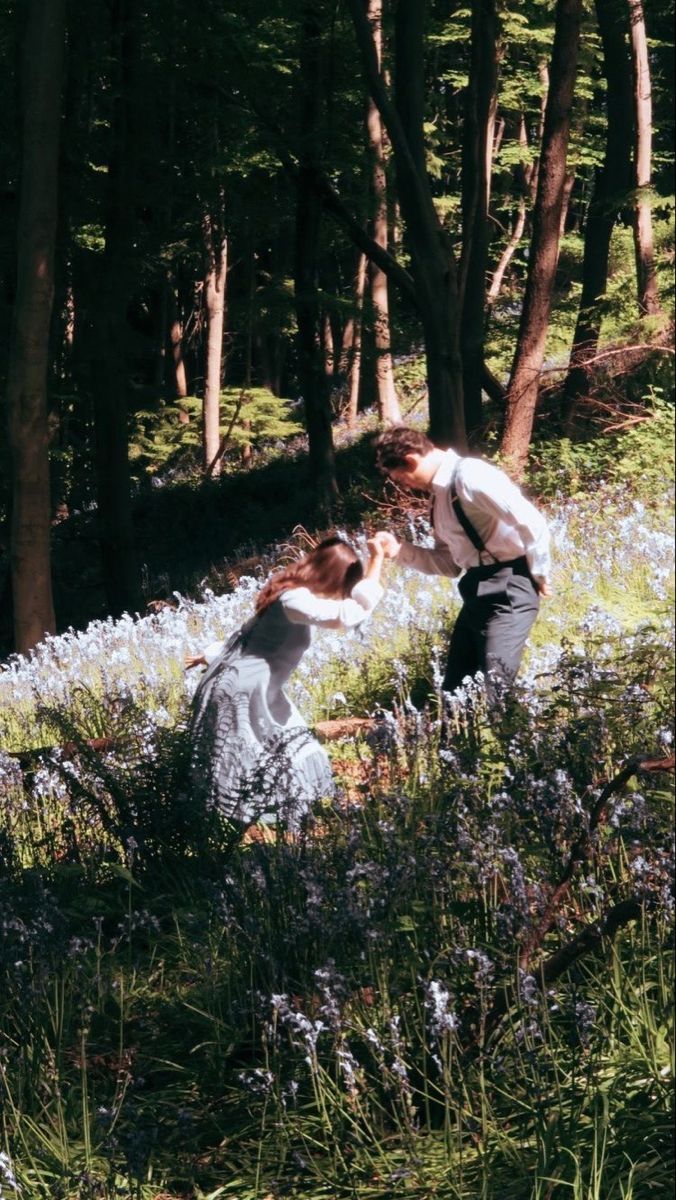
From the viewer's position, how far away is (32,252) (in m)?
13.8

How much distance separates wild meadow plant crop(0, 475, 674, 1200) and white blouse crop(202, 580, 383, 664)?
92 centimetres

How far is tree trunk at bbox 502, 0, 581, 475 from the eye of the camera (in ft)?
50.0

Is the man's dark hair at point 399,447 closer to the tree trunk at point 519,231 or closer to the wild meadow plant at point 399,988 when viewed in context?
the wild meadow plant at point 399,988

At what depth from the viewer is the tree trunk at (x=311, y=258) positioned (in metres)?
19.1

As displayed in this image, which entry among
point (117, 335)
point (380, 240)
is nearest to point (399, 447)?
point (117, 335)

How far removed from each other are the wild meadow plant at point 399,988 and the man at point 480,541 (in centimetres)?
92

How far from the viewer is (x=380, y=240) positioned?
24.5 m

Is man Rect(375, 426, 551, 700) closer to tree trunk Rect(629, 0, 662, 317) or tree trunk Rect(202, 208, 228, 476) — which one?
tree trunk Rect(629, 0, 662, 317)

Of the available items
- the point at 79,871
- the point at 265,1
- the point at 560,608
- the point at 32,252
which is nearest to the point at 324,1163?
the point at 79,871

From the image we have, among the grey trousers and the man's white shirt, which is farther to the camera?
the grey trousers

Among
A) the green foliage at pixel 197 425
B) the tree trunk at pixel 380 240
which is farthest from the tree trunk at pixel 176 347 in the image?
the tree trunk at pixel 380 240

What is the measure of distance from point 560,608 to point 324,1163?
5.78 meters

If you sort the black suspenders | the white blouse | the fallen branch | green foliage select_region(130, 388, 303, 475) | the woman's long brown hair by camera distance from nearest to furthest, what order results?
1. the fallen branch
2. the black suspenders
3. the white blouse
4. the woman's long brown hair
5. green foliage select_region(130, 388, 303, 475)

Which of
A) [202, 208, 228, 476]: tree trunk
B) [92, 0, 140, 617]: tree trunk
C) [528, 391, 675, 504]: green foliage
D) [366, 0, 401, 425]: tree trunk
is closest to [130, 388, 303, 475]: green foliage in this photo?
[202, 208, 228, 476]: tree trunk
